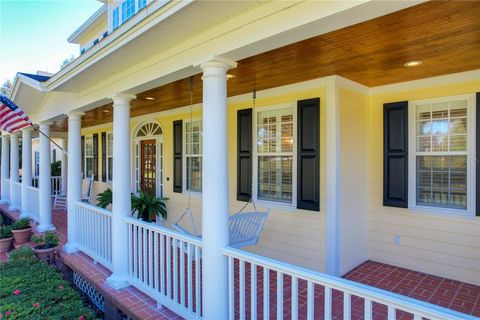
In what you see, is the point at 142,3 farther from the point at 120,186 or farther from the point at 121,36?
the point at 120,186

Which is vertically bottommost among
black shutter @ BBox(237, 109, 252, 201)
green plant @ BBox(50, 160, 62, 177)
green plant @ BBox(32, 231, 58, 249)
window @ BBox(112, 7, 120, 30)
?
green plant @ BBox(32, 231, 58, 249)

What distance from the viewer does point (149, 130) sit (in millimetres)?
7453

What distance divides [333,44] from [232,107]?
8.89 feet

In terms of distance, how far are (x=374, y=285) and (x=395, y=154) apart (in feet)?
5.81

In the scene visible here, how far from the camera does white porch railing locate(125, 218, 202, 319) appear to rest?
114 inches

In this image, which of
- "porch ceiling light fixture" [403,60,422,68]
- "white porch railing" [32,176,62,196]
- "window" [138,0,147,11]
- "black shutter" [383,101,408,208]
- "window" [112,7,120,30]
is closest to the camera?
"porch ceiling light fixture" [403,60,422,68]

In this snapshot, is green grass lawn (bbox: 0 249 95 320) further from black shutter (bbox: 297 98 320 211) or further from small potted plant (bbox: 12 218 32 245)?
black shutter (bbox: 297 98 320 211)

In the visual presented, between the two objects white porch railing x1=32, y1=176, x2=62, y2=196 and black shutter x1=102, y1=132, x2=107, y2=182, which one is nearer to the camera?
black shutter x1=102, y1=132, x2=107, y2=182

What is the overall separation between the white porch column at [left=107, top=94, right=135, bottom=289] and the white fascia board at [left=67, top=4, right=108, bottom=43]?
473 cm

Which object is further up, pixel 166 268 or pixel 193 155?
pixel 193 155

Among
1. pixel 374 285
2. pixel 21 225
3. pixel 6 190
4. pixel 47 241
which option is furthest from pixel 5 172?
pixel 374 285

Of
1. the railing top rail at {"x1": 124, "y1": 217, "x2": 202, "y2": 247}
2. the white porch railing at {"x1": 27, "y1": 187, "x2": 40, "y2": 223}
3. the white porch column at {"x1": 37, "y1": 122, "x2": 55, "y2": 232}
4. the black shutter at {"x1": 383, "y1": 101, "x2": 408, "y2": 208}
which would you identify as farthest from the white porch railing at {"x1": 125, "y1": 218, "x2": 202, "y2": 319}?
the white porch railing at {"x1": 27, "y1": 187, "x2": 40, "y2": 223}

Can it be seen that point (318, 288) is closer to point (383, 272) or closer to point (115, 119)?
point (383, 272)

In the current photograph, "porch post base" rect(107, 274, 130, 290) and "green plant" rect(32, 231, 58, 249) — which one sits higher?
"green plant" rect(32, 231, 58, 249)
